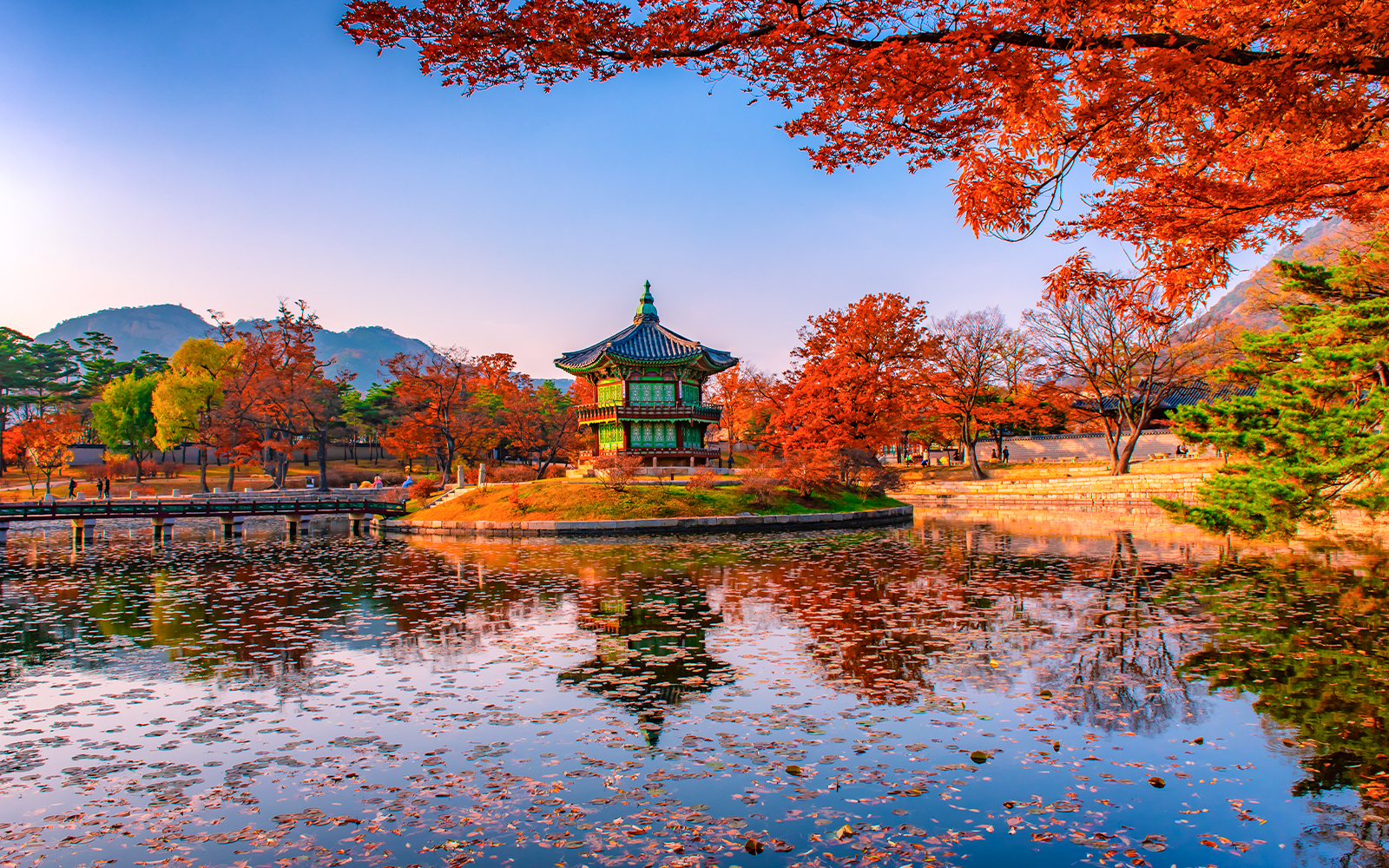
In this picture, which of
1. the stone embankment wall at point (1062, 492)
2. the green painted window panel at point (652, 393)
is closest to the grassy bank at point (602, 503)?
the green painted window panel at point (652, 393)

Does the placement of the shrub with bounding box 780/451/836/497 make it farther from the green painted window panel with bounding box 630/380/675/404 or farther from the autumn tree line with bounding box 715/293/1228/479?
the green painted window panel with bounding box 630/380/675/404

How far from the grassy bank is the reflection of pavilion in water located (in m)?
18.7

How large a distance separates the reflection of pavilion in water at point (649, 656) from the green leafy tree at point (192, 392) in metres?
52.0

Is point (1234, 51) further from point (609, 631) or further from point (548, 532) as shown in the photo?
point (548, 532)

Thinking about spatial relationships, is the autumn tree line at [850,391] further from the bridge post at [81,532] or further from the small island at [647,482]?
the bridge post at [81,532]

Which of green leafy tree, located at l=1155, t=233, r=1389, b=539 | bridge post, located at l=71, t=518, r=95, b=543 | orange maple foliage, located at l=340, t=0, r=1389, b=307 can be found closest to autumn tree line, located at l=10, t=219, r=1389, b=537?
green leafy tree, located at l=1155, t=233, r=1389, b=539

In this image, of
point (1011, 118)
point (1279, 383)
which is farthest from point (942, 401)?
point (1011, 118)

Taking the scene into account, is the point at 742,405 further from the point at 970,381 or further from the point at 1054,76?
the point at 1054,76

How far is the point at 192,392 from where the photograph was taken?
56281 mm

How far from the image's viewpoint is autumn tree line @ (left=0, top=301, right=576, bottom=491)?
5509 cm

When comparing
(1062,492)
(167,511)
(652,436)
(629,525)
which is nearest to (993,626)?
(629,525)

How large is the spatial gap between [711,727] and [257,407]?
57.6 meters

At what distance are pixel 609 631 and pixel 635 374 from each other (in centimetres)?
3735

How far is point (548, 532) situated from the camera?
3275 centimetres
